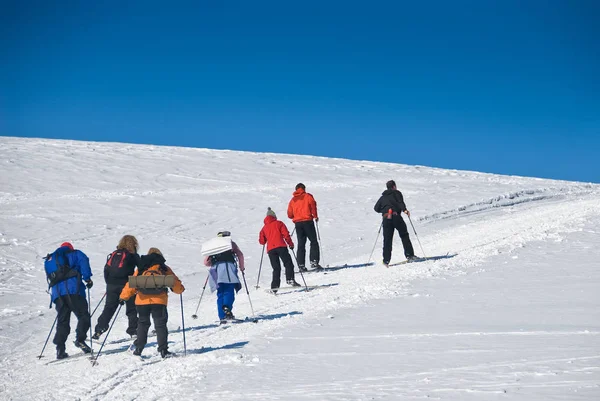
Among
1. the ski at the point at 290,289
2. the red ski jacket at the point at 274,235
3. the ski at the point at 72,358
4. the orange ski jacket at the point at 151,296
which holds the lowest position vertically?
the ski at the point at 72,358

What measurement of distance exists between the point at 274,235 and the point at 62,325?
4.48 metres

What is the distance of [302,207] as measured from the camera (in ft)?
46.3

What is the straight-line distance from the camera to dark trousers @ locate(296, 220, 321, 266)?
13914 millimetres

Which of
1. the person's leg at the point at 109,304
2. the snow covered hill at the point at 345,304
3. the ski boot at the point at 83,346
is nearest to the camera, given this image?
the snow covered hill at the point at 345,304

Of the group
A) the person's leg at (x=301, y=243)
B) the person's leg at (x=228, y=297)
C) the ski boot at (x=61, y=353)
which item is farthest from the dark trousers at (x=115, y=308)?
the person's leg at (x=301, y=243)

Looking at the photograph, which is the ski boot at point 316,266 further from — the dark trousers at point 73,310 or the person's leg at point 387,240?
the dark trousers at point 73,310

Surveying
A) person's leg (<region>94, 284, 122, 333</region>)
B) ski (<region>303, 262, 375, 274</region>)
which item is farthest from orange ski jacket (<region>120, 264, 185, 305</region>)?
ski (<region>303, 262, 375, 274</region>)

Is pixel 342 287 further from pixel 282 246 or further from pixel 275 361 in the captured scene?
pixel 275 361

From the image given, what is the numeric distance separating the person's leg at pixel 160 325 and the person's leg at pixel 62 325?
5.15ft

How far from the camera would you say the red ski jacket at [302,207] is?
46.1ft

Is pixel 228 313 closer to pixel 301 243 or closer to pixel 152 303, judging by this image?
pixel 152 303

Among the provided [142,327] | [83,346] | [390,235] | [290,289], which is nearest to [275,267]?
[290,289]

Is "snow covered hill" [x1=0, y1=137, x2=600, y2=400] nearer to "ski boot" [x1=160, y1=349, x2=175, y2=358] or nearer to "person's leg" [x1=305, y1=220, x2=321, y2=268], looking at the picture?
"ski boot" [x1=160, y1=349, x2=175, y2=358]

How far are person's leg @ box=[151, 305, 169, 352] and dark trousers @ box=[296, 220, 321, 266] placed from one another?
6568 millimetres
